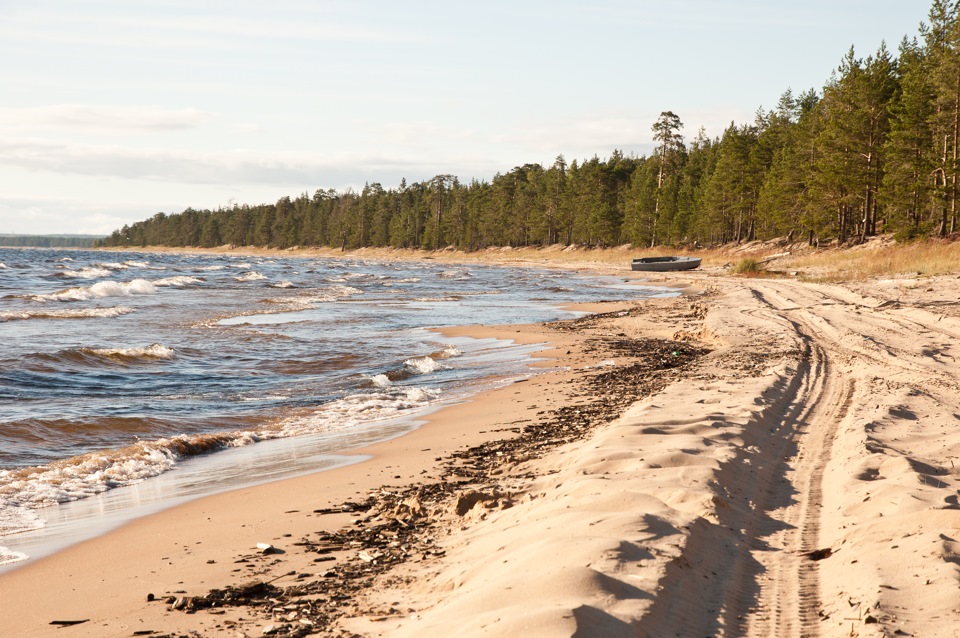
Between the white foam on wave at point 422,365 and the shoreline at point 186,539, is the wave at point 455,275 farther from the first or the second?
the shoreline at point 186,539

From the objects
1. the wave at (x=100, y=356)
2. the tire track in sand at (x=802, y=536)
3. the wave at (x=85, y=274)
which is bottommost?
the wave at (x=100, y=356)

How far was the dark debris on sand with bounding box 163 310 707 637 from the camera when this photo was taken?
424 centimetres

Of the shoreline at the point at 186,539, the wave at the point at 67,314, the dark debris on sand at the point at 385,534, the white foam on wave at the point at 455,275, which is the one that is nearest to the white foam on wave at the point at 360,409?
the shoreline at the point at 186,539

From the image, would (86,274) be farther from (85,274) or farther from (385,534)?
(385,534)

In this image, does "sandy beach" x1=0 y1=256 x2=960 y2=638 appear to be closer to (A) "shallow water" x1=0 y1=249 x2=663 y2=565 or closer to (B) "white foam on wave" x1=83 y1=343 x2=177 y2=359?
(A) "shallow water" x1=0 y1=249 x2=663 y2=565

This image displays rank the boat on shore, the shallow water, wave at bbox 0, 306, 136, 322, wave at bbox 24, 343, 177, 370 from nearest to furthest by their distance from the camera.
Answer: the shallow water → wave at bbox 24, 343, 177, 370 → wave at bbox 0, 306, 136, 322 → the boat on shore

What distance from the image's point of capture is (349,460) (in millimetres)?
8422

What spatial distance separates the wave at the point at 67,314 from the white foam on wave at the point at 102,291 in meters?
7.63

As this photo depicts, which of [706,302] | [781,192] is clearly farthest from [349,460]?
[781,192]

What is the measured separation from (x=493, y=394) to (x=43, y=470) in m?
6.60

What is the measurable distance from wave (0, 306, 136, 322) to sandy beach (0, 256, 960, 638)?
2122 centimetres

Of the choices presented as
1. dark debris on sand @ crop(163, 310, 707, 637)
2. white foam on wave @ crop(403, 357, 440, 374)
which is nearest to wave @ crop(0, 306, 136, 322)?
white foam on wave @ crop(403, 357, 440, 374)

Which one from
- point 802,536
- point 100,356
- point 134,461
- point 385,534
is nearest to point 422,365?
point 100,356

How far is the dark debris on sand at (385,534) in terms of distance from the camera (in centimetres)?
424
